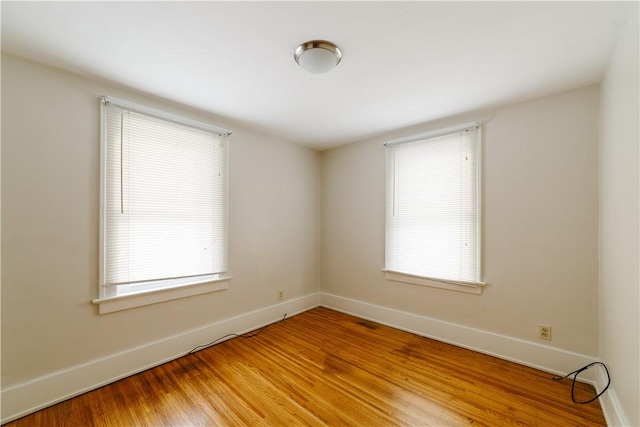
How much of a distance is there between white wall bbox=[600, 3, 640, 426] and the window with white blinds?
3.05 m

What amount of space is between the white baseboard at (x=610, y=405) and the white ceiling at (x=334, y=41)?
216 cm

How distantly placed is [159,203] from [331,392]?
7.06ft

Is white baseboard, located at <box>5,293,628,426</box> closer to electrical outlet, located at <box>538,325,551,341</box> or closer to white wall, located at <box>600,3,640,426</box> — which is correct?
electrical outlet, located at <box>538,325,551,341</box>

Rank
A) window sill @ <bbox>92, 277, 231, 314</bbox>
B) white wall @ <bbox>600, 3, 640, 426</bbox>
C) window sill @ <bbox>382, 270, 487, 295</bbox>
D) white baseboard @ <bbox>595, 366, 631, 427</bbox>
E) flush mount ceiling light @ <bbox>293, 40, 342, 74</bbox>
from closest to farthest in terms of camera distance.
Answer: white wall @ <bbox>600, 3, 640, 426</bbox> < white baseboard @ <bbox>595, 366, 631, 427</bbox> < flush mount ceiling light @ <bbox>293, 40, 342, 74</bbox> < window sill @ <bbox>92, 277, 231, 314</bbox> < window sill @ <bbox>382, 270, 487, 295</bbox>

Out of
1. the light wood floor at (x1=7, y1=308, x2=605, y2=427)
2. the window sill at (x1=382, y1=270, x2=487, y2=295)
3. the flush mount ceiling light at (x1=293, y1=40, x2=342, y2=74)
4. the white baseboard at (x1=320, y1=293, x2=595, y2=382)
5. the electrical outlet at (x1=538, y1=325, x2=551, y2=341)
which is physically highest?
the flush mount ceiling light at (x1=293, y1=40, x2=342, y2=74)

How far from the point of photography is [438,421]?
5.43 ft

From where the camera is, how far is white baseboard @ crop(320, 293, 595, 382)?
2139mm

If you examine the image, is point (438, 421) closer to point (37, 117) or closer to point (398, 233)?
point (398, 233)

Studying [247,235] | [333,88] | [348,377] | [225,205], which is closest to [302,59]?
[333,88]

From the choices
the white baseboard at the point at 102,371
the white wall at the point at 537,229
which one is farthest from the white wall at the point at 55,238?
the white wall at the point at 537,229

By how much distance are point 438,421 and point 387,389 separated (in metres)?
0.40

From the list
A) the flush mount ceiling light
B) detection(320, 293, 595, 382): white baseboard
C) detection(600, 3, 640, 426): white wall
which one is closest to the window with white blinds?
the flush mount ceiling light

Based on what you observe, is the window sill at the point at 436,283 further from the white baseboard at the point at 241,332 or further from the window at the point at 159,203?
the window at the point at 159,203

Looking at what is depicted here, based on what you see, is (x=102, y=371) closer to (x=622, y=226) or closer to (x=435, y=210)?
(x=435, y=210)
